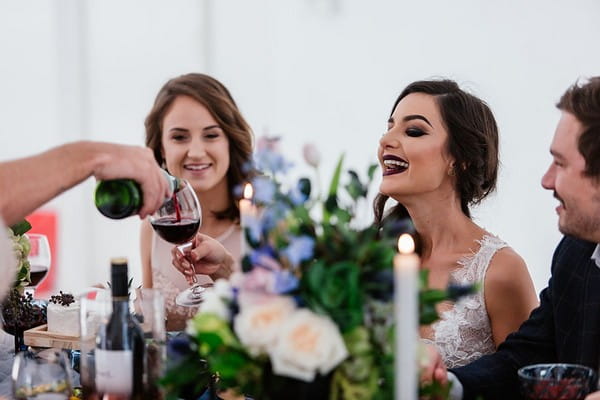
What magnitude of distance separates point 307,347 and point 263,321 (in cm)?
7

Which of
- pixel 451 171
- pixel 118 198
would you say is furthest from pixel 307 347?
pixel 451 171

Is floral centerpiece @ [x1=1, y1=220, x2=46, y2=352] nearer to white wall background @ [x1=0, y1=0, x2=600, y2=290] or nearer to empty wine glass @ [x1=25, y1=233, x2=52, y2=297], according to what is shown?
empty wine glass @ [x1=25, y1=233, x2=52, y2=297]

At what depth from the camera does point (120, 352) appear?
1.47m

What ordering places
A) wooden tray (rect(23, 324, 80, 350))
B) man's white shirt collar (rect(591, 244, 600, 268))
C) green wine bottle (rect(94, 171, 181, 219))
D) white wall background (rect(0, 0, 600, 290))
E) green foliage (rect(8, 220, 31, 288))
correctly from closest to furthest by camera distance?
green wine bottle (rect(94, 171, 181, 219)) → man's white shirt collar (rect(591, 244, 600, 268)) → wooden tray (rect(23, 324, 80, 350)) → green foliage (rect(8, 220, 31, 288)) → white wall background (rect(0, 0, 600, 290))

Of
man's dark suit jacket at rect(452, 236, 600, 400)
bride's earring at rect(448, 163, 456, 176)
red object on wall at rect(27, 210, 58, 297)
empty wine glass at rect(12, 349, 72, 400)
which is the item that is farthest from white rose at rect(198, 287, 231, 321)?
red object on wall at rect(27, 210, 58, 297)

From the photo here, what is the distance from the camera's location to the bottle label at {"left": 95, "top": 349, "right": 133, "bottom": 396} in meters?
1.47

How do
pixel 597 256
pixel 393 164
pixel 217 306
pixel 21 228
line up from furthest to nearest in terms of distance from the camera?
1. pixel 393 164
2. pixel 21 228
3. pixel 597 256
4. pixel 217 306

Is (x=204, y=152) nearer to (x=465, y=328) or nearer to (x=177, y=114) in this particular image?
(x=177, y=114)

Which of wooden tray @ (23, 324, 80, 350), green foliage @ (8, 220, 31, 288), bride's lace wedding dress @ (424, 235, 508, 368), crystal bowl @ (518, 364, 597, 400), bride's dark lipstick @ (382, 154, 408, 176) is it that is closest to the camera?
crystal bowl @ (518, 364, 597, 400)

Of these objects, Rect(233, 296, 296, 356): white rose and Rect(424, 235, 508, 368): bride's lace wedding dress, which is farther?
Rect(424, 235, 508, 368): bride's lace wedding dress

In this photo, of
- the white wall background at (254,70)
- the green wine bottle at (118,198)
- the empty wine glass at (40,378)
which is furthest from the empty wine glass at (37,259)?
the white wall background at (254,70)

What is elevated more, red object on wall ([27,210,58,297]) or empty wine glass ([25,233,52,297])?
empty wine glass ([25,233,52,297])

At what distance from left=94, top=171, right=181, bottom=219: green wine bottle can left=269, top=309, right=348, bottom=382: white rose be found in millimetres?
730

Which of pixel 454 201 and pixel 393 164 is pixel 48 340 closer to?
pixel 393 164
